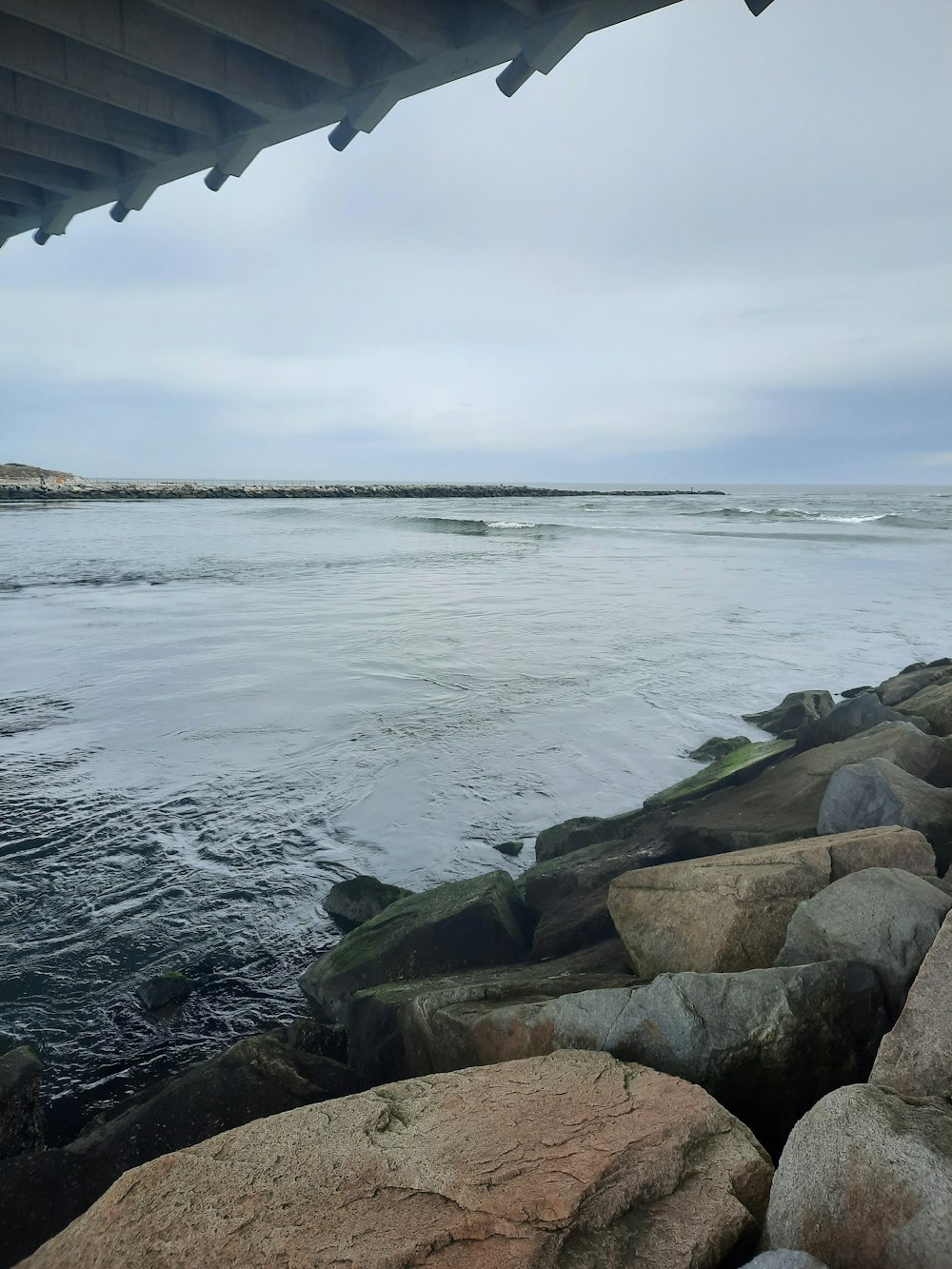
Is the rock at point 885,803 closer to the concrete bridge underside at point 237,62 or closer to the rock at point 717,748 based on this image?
the rock at point 717,748

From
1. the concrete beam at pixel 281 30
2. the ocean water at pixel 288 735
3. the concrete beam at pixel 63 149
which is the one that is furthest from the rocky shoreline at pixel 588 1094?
the concrete beam at pixel 63 149

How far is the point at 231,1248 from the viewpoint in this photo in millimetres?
1611

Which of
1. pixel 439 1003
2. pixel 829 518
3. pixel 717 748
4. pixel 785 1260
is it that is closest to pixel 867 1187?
pixel 785 1260

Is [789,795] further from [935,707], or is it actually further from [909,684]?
[909,684]

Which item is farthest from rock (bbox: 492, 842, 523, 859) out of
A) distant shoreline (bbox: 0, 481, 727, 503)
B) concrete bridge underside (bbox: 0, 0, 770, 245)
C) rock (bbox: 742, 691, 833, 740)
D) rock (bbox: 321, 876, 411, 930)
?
distant shoreline (bbox: 0, 481, 727, 503)

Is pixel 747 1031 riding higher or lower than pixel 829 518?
lower

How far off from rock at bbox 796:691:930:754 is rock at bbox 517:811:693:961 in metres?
1.46

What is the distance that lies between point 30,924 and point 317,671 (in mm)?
5222

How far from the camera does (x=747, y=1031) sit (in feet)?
7.42

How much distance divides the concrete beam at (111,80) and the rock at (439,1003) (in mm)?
5922

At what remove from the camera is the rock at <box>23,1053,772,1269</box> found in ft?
5.28

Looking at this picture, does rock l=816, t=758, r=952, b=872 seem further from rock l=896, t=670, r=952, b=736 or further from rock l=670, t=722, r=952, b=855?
rock l=896, t=670, r=952, b=736

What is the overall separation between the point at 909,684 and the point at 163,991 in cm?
663

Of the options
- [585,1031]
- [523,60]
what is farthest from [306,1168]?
[523,60]
